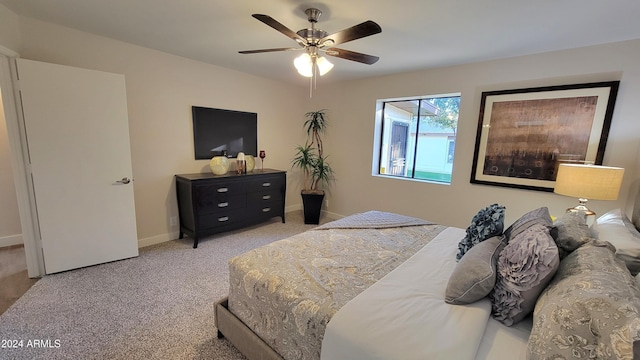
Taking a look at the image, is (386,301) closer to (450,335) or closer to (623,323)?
(450,335)

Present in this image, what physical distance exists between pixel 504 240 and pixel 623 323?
820 mm

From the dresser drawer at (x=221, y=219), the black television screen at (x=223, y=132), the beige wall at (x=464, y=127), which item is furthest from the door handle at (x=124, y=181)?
the beige wall at (x=464, y=127)

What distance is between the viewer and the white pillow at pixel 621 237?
124 centimetres

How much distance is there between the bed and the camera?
83cm

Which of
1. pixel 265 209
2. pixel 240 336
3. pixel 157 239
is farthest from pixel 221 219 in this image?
pixel 240 336

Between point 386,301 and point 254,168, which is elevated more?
point 254,168

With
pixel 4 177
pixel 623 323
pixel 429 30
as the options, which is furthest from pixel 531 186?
pixel 4 177

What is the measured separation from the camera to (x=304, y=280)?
1.42 m

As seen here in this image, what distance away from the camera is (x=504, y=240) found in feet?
4.93

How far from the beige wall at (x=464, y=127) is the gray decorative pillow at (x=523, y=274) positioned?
2198mm

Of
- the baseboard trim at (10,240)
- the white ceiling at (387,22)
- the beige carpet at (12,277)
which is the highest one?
the white ceiling at (387,22)

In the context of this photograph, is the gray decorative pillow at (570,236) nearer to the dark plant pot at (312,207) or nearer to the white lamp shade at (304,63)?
the white lamp shade at (304,63)

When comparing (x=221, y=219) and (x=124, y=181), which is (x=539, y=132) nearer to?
(x=221, y=219)

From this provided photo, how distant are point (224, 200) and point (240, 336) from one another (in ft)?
7.17
